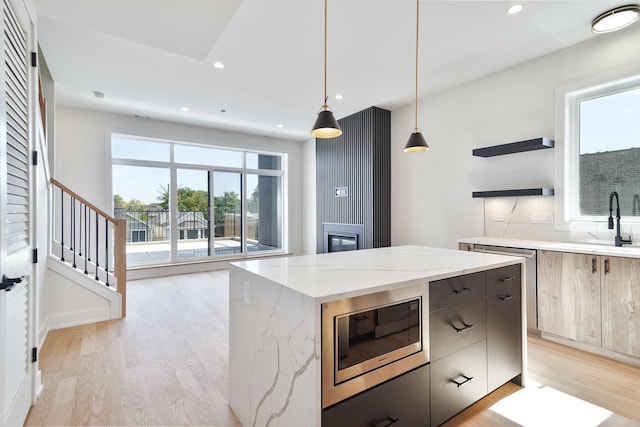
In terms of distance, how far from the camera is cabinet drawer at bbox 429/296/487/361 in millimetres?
1606

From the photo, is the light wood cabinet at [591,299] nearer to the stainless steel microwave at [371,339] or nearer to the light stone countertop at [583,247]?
the light stone countertop at [583,247]

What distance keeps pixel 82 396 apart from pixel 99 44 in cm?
315

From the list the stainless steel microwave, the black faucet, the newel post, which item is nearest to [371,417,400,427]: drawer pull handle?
the stainless steel microwave

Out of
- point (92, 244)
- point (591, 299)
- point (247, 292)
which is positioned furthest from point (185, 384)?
point (92, 244)

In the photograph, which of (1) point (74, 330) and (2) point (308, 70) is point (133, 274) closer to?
(1) point (74, 330)

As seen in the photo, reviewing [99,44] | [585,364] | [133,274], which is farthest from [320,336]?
[133,274]

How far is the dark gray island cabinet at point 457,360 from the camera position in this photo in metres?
1.36

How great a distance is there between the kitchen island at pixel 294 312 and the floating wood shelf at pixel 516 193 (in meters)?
1.46

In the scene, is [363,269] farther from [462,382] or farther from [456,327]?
[462,382]

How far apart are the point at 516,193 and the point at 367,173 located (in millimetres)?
2199

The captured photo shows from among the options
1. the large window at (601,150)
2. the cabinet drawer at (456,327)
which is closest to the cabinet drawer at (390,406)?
the cabinet drawer at (456,327)

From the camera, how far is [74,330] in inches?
123

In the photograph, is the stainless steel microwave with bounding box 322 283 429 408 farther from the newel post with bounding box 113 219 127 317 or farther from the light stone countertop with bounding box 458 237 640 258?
the newel post with bounding box 113 219 127 317

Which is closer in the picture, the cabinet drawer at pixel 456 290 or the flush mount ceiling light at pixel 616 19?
the cabinet drawer at pixel 456 290
